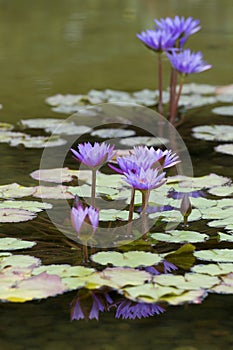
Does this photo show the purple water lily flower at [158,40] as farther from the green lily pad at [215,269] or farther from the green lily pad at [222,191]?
the green lily pad at [215,269]

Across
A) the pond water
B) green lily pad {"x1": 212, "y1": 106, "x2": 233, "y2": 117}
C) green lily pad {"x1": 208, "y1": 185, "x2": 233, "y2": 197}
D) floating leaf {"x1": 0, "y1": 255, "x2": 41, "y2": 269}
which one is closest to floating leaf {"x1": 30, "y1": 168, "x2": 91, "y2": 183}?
the pond water

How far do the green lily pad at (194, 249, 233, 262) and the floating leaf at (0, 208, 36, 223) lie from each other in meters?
0.38

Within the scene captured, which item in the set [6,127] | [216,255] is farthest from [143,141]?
[216,255]

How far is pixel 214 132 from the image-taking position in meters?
2.58

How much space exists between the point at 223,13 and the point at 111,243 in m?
3.68

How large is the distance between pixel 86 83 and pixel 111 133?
824 mm

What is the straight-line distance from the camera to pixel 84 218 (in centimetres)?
142

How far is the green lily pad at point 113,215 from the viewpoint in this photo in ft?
5.53

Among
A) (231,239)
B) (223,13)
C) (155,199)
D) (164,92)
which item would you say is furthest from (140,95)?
(223,13)

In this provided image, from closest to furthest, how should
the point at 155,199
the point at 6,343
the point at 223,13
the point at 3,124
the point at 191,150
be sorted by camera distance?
the point at 6,343 < the point at 155,199 < the point at 191,150 < the point at 3,124 < the point at 223,13

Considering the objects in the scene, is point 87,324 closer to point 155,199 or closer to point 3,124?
point 155,199

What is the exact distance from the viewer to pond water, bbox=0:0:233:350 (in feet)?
4.27

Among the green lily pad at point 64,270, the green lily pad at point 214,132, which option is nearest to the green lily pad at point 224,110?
the green lily pad at point 214,132

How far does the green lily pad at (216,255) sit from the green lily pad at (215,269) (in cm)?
3
